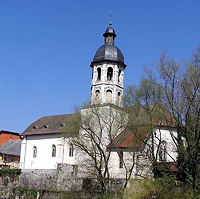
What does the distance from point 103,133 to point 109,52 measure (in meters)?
9.08

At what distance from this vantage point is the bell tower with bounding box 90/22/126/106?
35.9m

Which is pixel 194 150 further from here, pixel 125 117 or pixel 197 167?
pixel 125 117

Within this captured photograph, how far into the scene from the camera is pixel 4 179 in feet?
124

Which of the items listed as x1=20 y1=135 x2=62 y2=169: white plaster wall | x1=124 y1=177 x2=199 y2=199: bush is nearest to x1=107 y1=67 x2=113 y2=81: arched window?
x1=20 y1=135 x2=62 y2=169: white plaster wall

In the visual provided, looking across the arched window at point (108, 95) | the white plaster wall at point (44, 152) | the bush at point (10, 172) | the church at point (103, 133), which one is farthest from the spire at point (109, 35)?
the bush at point (10, 172)

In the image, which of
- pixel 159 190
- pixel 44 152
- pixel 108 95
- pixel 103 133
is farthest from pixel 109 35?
pixel 159 190

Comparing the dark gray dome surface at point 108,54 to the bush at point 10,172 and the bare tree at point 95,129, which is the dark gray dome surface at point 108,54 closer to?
the bare tree at point 95,129

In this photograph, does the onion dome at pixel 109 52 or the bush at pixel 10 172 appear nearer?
the onion dome at pixel 109 52

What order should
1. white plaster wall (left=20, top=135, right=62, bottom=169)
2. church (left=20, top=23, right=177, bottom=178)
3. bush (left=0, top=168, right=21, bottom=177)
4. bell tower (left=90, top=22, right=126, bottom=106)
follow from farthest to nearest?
white plaster wall (left=20, top=135, right=62, bottom=169)
bush (left=0, top=168, right=21, bottom=177)
bell tower (left=90, top=22, right=126, bottom=106)
church (left=20, top=23, right=177, bottom=178)

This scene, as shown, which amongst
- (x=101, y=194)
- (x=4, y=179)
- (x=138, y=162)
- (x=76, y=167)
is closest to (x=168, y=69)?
(x=138, y=162)

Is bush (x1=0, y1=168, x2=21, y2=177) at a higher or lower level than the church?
lower

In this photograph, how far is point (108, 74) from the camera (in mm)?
36938

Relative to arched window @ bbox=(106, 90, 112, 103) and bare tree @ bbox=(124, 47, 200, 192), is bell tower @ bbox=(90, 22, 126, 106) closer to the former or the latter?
arched window @ bbox=(106, 90, 112, 103)

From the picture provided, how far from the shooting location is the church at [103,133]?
30531 millimetres
